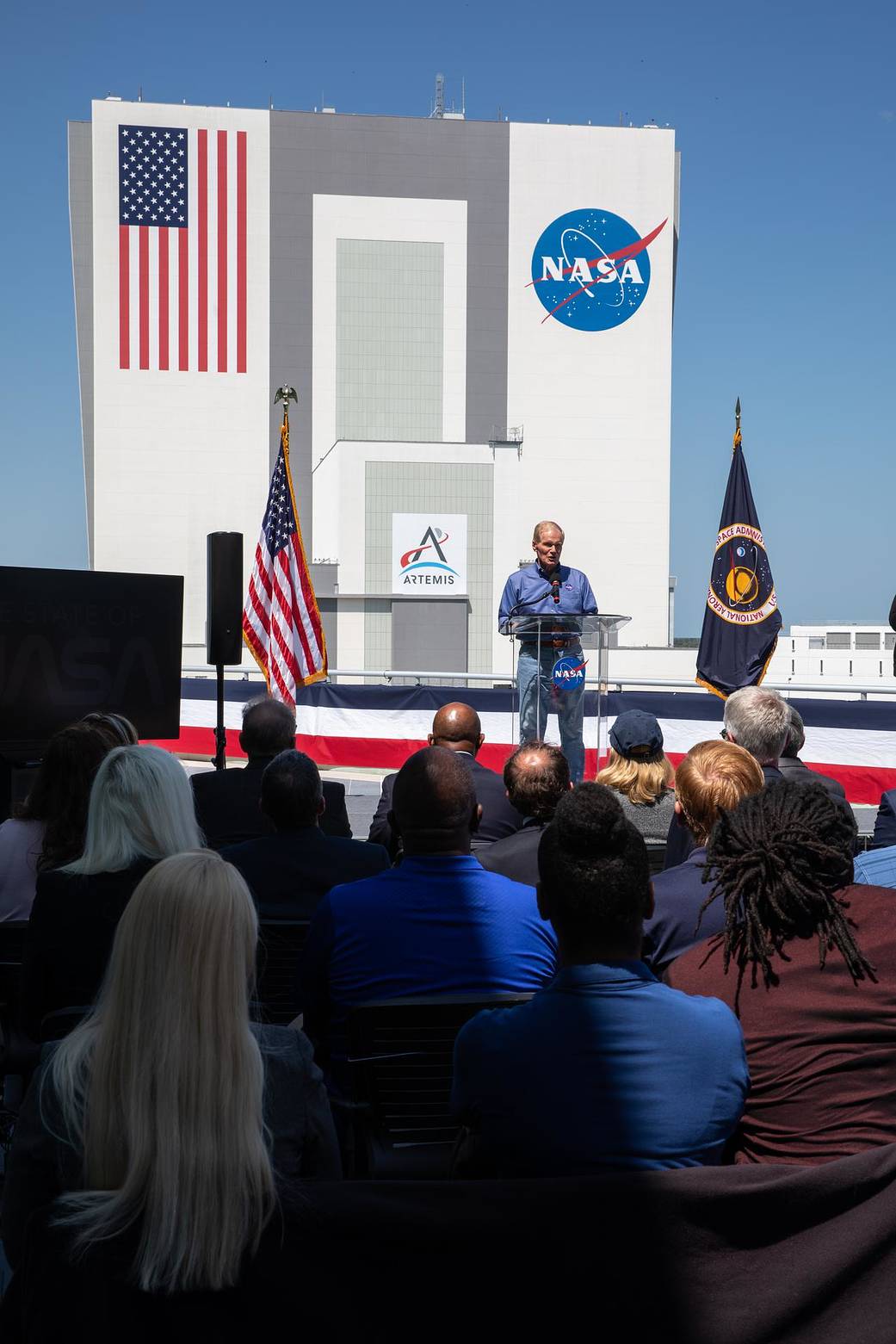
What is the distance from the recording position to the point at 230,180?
40.8 meters

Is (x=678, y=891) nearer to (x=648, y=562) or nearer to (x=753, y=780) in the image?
(x=753, y=780)

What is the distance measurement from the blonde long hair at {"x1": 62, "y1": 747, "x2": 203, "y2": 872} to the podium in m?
4.97

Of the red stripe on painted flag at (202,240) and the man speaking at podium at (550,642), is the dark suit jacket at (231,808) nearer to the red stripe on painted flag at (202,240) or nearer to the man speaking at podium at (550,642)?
the man speaking at podium at (550,642)

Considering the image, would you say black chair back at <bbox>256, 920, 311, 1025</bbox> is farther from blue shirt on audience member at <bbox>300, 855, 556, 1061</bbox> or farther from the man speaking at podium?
the man speaking at podium

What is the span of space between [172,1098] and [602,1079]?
75 cm

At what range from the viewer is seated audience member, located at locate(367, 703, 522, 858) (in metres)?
5.17

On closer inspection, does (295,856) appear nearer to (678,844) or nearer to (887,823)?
(678,844)

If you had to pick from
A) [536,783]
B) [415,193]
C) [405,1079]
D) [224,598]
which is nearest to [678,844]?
[536,783]

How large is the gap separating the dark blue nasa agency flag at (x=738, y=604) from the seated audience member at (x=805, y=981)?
780 cm

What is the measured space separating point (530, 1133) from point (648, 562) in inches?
1692

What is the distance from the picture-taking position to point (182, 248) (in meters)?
39.9

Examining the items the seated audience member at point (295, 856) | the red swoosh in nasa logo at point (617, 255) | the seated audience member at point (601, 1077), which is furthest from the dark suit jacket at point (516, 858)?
the red swoosh in nasa logo at point (617, 255)

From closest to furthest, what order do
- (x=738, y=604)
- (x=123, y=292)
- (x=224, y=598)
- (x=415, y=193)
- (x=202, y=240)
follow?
(x=224, y=598) → (x=738, y=604) → (x=123, y=292) → (x=202, y=240) → (x=415, y=193)

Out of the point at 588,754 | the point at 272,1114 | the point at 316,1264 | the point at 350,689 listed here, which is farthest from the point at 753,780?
the point at 350,689
